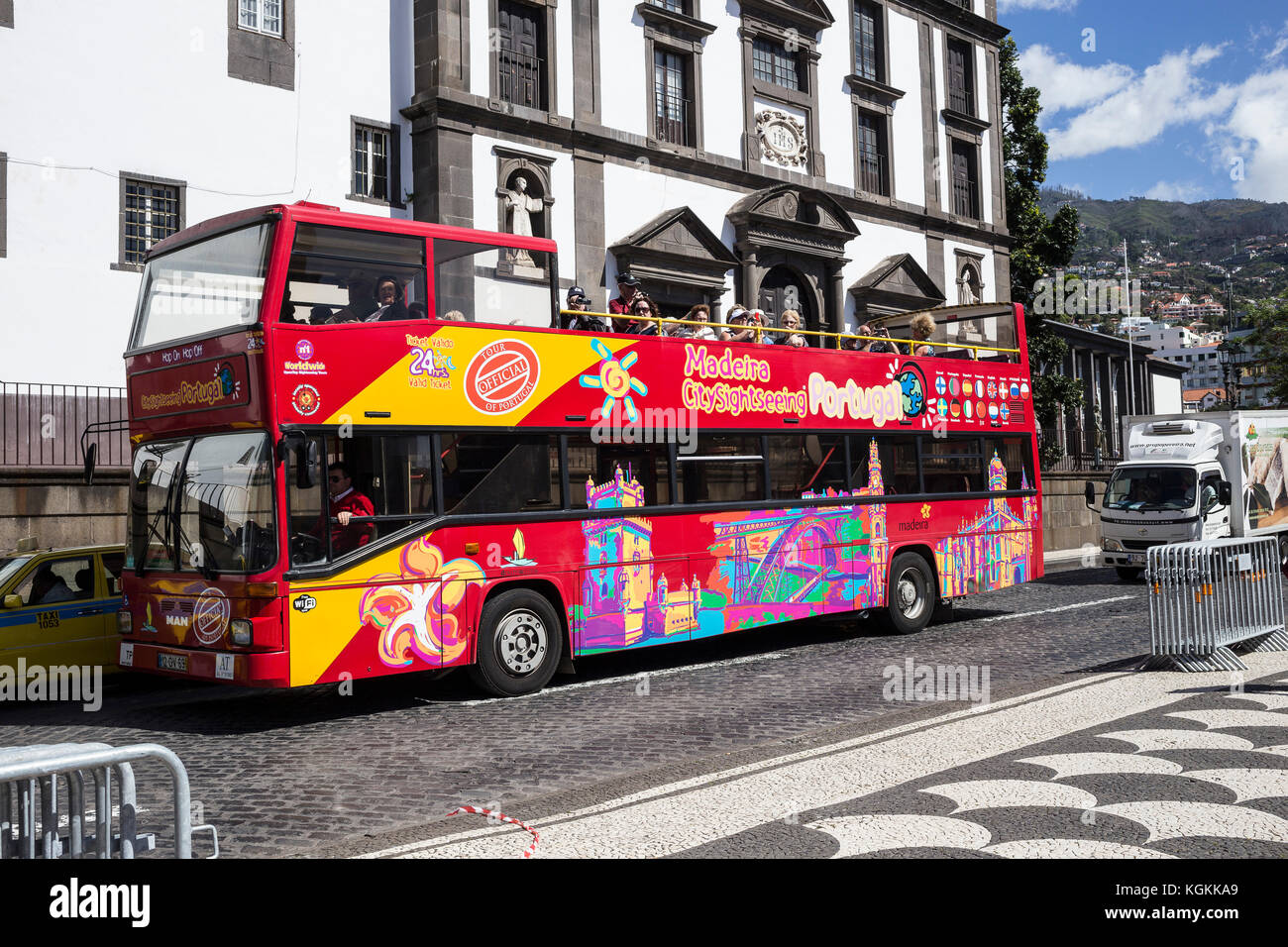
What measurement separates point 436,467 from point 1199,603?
7.19m

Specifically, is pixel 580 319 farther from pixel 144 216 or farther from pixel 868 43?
pixel 868 43

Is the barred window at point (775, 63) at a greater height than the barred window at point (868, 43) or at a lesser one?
lesser

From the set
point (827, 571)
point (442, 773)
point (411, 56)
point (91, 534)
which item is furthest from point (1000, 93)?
point (442, 773)

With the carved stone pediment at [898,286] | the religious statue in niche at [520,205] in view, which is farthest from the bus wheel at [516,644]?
the carved stone pediment at [898,286]

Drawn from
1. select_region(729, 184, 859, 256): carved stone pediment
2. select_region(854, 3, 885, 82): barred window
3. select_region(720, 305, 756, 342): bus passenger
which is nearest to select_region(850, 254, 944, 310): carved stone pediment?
select_region(729, 184, 859, 256): carved stone pediment

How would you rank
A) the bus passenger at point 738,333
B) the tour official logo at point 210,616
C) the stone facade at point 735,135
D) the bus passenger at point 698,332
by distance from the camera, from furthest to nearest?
the stone facade at point 735,135
the bus passenger at point 738,333
the bus passenger at point 698,332
the tour official logo at point 210,616

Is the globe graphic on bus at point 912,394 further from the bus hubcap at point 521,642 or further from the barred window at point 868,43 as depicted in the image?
the barred window at point 868,43

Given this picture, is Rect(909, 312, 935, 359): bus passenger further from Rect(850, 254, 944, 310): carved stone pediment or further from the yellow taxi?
Rect(850, 254, 944, 310): carved stone pediment

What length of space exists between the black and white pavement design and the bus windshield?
17.3 ft

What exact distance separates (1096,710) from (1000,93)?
1234 inches

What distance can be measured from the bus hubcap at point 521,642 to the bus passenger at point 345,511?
167 cm

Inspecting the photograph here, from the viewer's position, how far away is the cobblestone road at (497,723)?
270 inches

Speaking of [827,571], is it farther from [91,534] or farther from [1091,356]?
[1091,356]

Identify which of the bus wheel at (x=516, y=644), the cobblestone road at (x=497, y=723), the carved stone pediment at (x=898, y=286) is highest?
the carved stone pediment at (x=898, y=286)
